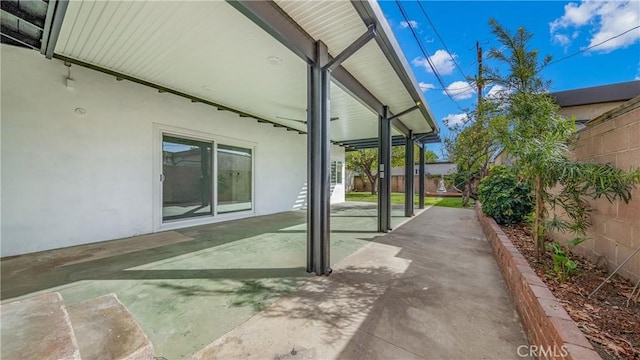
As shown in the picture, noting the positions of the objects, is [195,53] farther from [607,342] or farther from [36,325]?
[607,342]

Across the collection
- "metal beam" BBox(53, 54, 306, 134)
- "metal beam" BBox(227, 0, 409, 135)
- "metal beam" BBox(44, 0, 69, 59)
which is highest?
"metal beam" BBox(53, 54, 306, 134)

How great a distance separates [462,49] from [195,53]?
9.59m

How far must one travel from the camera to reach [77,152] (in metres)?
3.91

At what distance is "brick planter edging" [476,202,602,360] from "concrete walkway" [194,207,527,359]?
0.13 meters

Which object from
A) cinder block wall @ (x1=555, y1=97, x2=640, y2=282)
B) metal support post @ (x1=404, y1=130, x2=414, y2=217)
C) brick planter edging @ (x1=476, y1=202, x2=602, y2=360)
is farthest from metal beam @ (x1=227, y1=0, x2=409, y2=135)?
metal support post @ (x1=404, y1=130, x2=414, y2=217)

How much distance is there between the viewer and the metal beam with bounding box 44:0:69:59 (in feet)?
7.67

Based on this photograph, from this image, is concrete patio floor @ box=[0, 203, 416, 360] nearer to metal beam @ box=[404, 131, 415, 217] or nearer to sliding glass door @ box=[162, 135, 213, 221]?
sliding glass door @ box=[162, 135, 213, 221]

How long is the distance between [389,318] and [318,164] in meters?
1.74

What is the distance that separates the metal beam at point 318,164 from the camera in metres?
2.91

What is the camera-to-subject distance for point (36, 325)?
1.53 metres

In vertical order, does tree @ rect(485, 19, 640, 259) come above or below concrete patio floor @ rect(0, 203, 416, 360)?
above

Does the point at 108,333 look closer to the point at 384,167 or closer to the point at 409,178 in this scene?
the point at 384,167

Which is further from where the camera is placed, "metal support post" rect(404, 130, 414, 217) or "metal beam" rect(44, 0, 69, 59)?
"metal support post" rect(404, 130, 414, 217)

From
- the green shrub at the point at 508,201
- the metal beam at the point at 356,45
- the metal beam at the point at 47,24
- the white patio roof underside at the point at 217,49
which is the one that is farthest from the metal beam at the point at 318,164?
the green shrub at the point at 508,201
